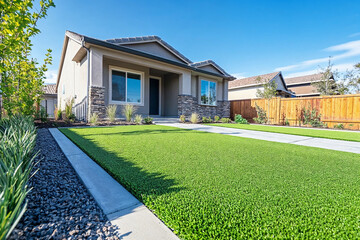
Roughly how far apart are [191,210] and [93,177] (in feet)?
4.17

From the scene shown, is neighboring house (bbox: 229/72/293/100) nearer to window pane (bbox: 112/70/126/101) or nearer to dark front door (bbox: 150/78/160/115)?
dark front door (bbox: 150/78/160/115)

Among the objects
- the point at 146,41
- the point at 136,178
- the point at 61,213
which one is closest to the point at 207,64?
the point at 146,41

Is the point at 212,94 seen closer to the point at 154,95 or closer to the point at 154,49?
the point at 154,95

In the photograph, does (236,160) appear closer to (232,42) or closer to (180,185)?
(180,185)

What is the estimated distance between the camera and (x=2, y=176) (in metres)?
1.16

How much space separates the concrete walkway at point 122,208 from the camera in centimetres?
111

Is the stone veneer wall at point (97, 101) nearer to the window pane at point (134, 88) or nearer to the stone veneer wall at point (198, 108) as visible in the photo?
the window pane at point (134, 88)

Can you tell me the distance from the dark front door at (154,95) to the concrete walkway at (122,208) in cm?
953

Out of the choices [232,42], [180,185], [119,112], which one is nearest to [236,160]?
[180,185]

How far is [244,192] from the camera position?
1570 mm

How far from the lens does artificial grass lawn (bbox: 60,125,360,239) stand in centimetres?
111

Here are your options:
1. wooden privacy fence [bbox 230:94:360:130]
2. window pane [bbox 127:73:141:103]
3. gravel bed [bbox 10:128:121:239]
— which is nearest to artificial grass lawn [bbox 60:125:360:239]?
gravel bed [bbox 10:128:121:239]

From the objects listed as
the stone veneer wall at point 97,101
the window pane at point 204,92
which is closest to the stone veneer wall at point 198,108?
the window pane at point 204,92

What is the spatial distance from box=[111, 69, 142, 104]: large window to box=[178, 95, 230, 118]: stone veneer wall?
2.61m
